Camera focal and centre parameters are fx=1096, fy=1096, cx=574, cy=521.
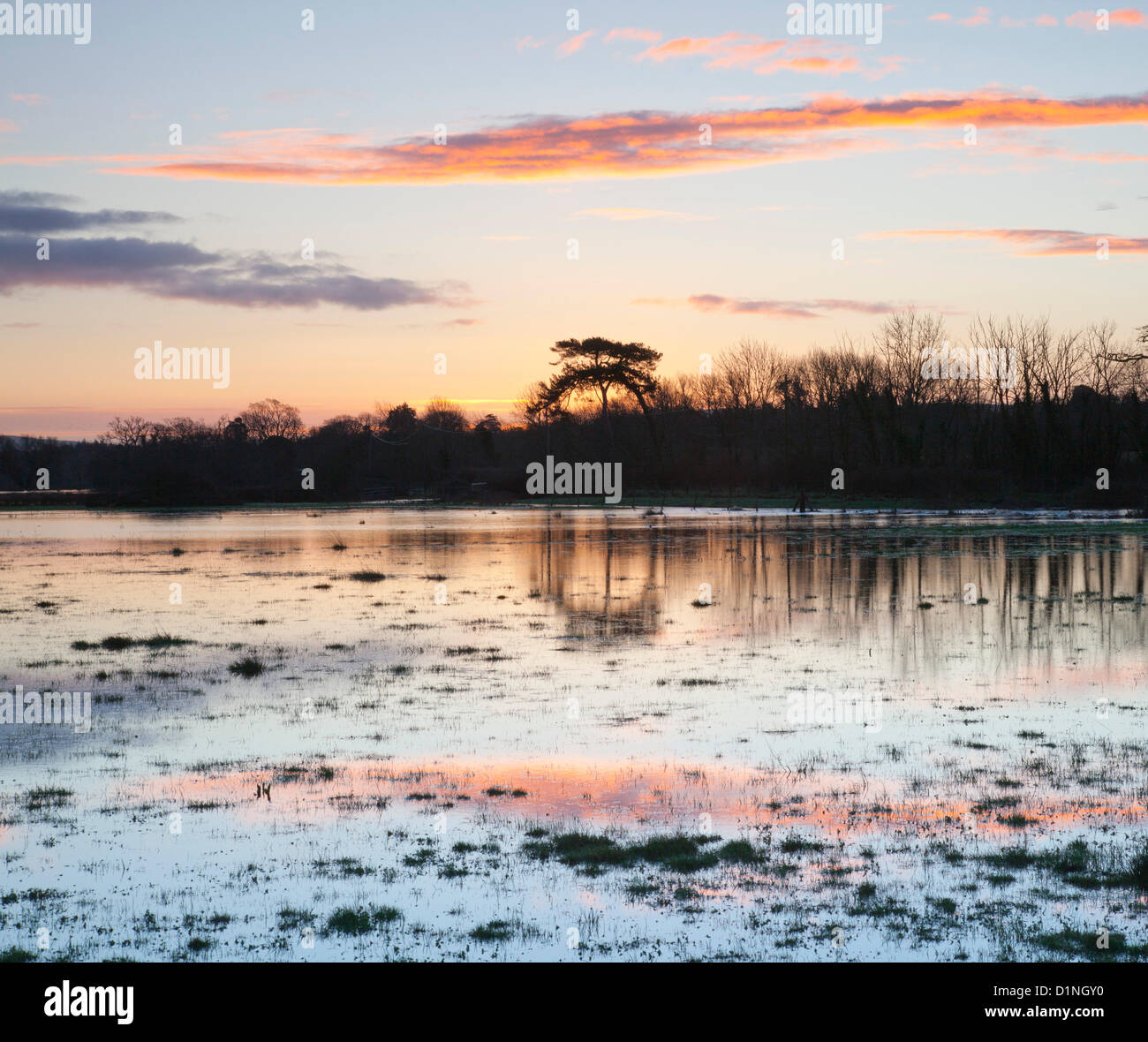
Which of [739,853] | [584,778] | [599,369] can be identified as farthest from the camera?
[599,369]

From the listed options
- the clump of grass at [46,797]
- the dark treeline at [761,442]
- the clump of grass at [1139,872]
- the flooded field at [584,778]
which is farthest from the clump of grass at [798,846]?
the dark treeline at [761,442]

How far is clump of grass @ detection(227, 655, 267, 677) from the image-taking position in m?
18.9

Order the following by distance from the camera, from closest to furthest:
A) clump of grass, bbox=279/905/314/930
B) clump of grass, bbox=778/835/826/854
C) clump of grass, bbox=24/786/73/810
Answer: clump of grass, bbox=279/905/314/930 < clump of grass, bbox=778/835/826/854 < clump of grass, bbox=24/786/73/810

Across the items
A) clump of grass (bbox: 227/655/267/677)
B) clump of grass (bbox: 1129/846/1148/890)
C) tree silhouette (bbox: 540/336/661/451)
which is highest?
tree silhouette (bbox: 540/336/661/451)

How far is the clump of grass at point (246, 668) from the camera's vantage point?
744 inches

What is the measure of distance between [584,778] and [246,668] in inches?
365

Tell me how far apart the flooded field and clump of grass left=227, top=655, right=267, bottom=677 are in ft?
0.34

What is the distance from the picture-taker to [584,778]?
12.0 m

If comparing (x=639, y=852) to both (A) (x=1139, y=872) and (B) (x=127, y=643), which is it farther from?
(B) (x=127, y=643)

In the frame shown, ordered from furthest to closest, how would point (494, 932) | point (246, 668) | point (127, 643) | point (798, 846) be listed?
point (127, 643), point (246, 668), point (798, 846), point (494, 932)

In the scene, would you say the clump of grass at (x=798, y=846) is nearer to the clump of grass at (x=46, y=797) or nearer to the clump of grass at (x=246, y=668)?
the clump of grass at (x=46, y=797)

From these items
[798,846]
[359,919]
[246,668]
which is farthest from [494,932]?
[246,668]

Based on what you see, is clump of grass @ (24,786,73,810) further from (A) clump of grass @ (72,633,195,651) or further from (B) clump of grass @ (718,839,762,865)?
(A) clump of grass @ (72,633,195,651)

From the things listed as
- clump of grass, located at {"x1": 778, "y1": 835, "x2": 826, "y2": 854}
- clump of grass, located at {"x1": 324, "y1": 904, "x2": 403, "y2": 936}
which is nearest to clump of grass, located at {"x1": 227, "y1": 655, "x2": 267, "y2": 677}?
clump of grass, located at {"x1": 324, "y1": 904, "x2": 403, "y2": 936}
